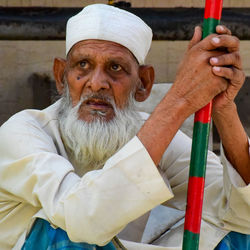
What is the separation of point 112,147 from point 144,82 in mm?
585

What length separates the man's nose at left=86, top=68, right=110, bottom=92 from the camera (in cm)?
346

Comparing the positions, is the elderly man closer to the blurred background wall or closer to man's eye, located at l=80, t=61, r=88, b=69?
man's eye, located at l=80, t=61, r=88, b=69

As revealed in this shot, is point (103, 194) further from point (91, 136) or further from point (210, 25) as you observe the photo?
point (210, 25)

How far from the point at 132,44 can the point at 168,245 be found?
1072 mm

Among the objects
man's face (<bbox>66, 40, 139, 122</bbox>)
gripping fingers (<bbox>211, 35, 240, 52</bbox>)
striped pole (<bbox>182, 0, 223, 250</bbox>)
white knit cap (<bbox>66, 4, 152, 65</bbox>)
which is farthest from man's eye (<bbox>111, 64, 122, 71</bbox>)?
gripping fingers (<bbox>211, 35, 240, 52</bbox>)

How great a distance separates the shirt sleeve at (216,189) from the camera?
3.31 m

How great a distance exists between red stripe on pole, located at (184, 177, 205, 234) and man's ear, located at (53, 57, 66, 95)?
1.24m

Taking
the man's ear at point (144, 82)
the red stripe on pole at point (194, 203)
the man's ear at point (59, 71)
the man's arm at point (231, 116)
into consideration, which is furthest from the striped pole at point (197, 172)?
the man's ear at point (59, 71)

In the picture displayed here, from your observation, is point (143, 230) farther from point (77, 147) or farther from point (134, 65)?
point (134, 65)

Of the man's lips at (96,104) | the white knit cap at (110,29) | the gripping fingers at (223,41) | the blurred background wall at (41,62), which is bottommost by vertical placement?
the blurred background wall at (41,62)

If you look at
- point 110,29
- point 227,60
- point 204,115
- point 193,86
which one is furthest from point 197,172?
point 110,29

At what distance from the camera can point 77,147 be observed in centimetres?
346

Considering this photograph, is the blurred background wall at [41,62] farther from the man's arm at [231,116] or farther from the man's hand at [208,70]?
the man's hand at [208,70]

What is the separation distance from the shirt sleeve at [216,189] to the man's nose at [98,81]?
56cm
